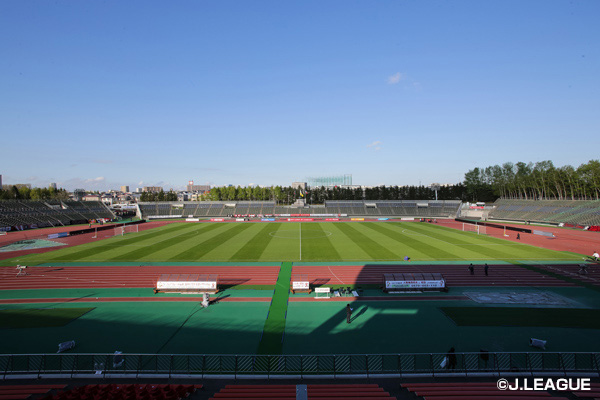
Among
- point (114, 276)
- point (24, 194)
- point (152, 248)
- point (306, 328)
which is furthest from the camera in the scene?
point (24, 194)

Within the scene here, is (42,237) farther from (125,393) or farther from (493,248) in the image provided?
(493,248)

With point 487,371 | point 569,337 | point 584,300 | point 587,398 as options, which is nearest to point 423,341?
point 487,371

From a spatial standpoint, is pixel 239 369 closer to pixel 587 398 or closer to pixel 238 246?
pixel 587 398

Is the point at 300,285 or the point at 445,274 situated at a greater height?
the point at 300,285

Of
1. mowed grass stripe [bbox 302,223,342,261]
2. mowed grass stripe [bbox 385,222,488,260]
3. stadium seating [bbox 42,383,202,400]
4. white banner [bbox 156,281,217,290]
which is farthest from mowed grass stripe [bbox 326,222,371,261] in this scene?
stadium seating [bbox 42,383,202,400]

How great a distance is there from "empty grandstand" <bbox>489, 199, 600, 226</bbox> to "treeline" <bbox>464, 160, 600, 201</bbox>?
10729 millimetres

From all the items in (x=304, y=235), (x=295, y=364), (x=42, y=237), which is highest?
(x=42, y=237)

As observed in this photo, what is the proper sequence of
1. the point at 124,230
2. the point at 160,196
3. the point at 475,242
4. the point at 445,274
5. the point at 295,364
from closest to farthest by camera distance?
the point at 295,364 < the point at 445,274 < the point at 475,242 < the point at 124,230 < the point at 160,196

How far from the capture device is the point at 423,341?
47.2 feet

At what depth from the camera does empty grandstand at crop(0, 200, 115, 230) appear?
57.9 m

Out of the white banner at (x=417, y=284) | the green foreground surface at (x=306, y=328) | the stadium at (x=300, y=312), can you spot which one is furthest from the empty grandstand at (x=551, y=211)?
the white banner at (x=417, y=284)

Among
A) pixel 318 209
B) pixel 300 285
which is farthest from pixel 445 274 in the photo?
pixel 318 209

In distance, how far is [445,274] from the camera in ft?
85.1

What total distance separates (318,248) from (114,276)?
21652 mm
